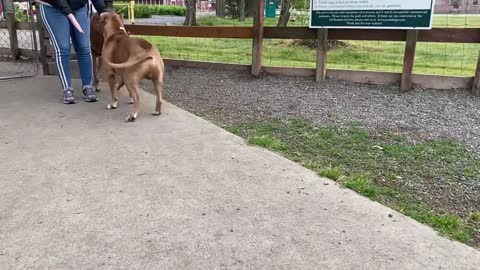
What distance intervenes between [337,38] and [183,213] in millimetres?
4347

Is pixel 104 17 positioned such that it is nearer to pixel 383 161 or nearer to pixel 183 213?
pixel 183 213

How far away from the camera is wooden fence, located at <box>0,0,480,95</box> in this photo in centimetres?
570

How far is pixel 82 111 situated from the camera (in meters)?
5.08

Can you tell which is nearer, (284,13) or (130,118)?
(130,118)

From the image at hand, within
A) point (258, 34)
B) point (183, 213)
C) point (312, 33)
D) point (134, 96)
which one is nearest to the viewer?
point (183, 213)

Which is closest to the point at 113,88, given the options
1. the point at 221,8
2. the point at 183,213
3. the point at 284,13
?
the point at 183,213

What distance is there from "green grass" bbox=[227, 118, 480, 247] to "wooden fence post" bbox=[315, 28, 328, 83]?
1910 mm

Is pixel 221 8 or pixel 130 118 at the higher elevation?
pixel 221 8

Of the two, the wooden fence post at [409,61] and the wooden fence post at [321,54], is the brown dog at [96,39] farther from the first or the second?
the wooden fence post at [409,61]

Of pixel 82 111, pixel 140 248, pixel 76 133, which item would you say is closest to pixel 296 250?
pixel 140 248

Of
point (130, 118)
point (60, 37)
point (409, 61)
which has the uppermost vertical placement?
point (60, 37)

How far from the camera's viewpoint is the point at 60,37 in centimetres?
521

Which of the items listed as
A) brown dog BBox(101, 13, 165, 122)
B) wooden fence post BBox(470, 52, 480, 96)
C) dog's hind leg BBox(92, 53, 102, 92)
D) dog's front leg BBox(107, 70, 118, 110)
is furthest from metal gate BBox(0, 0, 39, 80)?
wooden fence post BBox(470, 52, 480, 96)

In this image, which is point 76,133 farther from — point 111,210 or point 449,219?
point 449,219
